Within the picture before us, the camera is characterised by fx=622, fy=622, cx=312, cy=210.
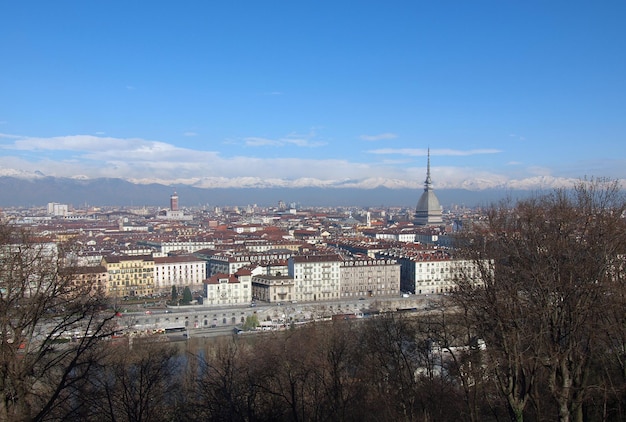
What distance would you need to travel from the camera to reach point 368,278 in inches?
864

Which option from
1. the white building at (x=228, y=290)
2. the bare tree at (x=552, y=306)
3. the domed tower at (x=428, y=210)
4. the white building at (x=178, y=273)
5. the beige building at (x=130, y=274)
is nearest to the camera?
the bare tree at (x=552, y=306)

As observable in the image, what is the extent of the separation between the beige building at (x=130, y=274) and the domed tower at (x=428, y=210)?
29234 millimetres

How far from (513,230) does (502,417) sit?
2.27 metres

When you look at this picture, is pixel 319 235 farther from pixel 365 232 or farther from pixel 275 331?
pixel 275 331

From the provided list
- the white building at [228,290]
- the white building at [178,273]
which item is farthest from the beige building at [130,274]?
the white building at [228,290]

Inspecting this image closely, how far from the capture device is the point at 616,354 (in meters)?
6.07

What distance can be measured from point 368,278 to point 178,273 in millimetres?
7442

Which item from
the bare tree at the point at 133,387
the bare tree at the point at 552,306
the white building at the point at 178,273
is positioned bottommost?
the white building at the point at 178,273

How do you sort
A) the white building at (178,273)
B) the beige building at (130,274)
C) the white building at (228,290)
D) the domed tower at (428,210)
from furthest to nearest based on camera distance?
1. the domed tower at (428,210)
2. the white building at (178,273)
3. the beige building at (130,274)
4. the white building at (228,290)

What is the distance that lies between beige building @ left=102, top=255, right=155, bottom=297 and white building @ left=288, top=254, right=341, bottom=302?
5.48 m

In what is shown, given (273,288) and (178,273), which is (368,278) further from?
(178,273)

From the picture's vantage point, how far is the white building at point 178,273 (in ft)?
77.4

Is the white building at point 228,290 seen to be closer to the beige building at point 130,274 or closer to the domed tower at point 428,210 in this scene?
the beige building at point 130,274

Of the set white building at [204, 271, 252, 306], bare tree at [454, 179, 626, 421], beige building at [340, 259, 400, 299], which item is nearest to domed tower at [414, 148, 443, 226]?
beige building at [340, 259, 400, 299]
